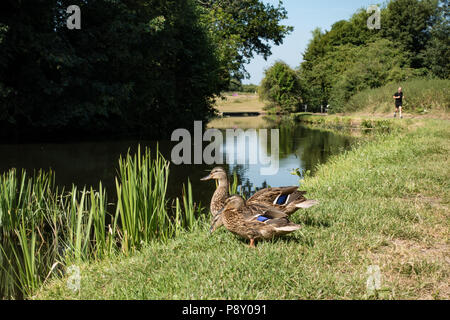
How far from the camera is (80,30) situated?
58.2 ft

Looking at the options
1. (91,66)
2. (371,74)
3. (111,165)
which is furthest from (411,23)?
(111,165)

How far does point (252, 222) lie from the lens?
363cm

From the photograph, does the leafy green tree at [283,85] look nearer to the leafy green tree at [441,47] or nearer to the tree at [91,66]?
the leafy green tree at [441,47]

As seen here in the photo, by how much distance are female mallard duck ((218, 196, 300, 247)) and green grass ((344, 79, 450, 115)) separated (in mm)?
24440

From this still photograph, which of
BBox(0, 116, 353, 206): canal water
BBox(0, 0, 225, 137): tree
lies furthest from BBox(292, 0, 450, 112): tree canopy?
BBox(0, 116, 353, 206): canal water

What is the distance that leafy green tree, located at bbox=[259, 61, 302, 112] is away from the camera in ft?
175

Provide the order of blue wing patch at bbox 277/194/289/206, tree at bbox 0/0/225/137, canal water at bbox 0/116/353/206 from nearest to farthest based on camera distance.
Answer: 1. blue wing patch at bbox 277/194/289/206
2. canal water at bbox 0/116/353/206
3. tree at bbox 0/0/225/137

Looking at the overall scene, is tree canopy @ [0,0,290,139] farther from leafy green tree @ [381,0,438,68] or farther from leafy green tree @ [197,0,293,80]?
leafy green tree @ [381,0,438,68]

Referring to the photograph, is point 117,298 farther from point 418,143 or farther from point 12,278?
point 418,143

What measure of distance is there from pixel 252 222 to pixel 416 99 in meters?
27.2

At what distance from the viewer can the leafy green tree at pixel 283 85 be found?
5334cm

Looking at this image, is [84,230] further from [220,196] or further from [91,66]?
[91,66]

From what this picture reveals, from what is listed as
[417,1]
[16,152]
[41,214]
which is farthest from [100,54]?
[417,1]

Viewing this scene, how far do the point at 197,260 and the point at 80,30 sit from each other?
17252mm
